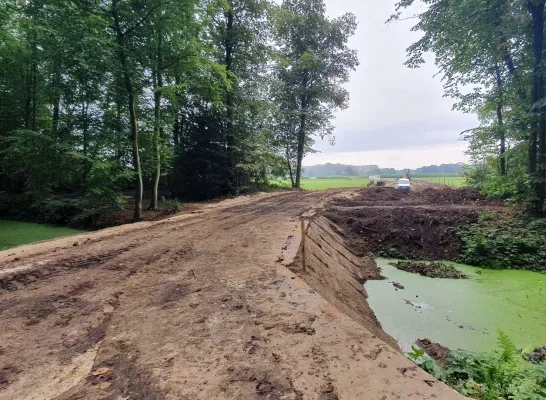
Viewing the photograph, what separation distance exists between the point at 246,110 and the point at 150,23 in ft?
28.2

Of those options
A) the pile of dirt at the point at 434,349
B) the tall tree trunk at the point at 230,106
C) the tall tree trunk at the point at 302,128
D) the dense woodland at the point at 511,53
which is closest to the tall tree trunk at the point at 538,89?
the dense woodland at the point at 511,53

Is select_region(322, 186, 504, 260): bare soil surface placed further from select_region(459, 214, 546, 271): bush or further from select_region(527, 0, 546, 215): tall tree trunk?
select_region(527, 0, 546, 215): tall tree trunk

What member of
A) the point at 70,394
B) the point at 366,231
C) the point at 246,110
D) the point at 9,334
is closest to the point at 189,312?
the point at 70,394

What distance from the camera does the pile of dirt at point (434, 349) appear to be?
12.8 ft

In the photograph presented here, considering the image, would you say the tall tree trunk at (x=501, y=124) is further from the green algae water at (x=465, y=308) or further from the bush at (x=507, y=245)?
the green algae water at (x=465, y=308)

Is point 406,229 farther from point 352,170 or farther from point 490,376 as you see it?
point 352,170

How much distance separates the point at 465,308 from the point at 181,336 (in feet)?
18.4

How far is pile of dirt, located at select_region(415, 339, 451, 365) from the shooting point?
389 centimetres

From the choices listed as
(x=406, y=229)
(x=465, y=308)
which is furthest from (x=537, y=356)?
(x=406, y=229)

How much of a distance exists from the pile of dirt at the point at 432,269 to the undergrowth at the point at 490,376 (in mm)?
4933

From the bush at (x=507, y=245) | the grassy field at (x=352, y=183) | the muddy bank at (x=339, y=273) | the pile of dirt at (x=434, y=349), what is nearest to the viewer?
the pile of dirt at (x=434, y=349)

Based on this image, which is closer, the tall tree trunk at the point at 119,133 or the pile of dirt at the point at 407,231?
the pile of dirt at the point at 407,231

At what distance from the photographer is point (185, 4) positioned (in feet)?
31.7

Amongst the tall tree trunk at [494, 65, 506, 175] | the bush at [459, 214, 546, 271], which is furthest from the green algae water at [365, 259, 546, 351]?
the tall tree trunk at [494, 65, 506, 175]
